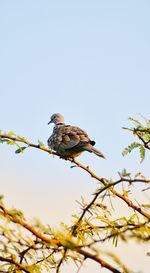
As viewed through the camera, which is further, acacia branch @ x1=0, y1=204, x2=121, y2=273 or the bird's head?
the bird's head

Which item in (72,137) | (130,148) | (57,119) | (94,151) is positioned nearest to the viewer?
(130,148)

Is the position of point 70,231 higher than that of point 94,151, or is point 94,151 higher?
point 94,151

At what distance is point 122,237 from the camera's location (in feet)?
4.33

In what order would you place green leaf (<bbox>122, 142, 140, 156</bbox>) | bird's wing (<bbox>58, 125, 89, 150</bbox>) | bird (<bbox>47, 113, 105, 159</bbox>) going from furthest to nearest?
bird's wing (<bbox>58, 125, 89, 150</bbox>)
bird (<bbox>47, 113, 105, 159</bbox>)
green leaf (<bbox>122, 142, 140, 156</bbox>)

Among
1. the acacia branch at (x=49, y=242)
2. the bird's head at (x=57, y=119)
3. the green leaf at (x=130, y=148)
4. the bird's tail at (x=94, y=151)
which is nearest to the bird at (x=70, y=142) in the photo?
the bird's tail at (x=94, y=151)

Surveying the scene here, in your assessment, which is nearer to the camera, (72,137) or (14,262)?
(14,262)

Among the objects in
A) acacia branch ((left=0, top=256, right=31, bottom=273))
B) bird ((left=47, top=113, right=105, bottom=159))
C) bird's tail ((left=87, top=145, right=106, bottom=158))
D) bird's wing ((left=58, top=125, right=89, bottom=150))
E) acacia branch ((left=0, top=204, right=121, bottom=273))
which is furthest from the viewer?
bird's wing ((left=58, top=125, right=89, bottom=150))

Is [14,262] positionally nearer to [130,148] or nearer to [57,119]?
[130,148]

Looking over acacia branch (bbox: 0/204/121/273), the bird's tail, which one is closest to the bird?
the bird's tail

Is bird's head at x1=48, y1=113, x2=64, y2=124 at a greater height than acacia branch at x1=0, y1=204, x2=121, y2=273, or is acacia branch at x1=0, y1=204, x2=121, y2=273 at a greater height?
bird's head at x1=48, y1=113, x2=64, y2=124

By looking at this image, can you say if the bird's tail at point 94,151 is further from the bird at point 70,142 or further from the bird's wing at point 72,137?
the bird's wing at point 72,137

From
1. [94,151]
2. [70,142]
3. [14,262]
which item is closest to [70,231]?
[14,262]

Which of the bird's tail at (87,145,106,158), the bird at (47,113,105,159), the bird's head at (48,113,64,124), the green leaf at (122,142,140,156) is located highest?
the bird's head at (48,113,64,124)

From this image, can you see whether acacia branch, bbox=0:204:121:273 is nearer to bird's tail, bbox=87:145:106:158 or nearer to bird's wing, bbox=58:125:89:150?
bird's tail, bbox=87:145:106:158
